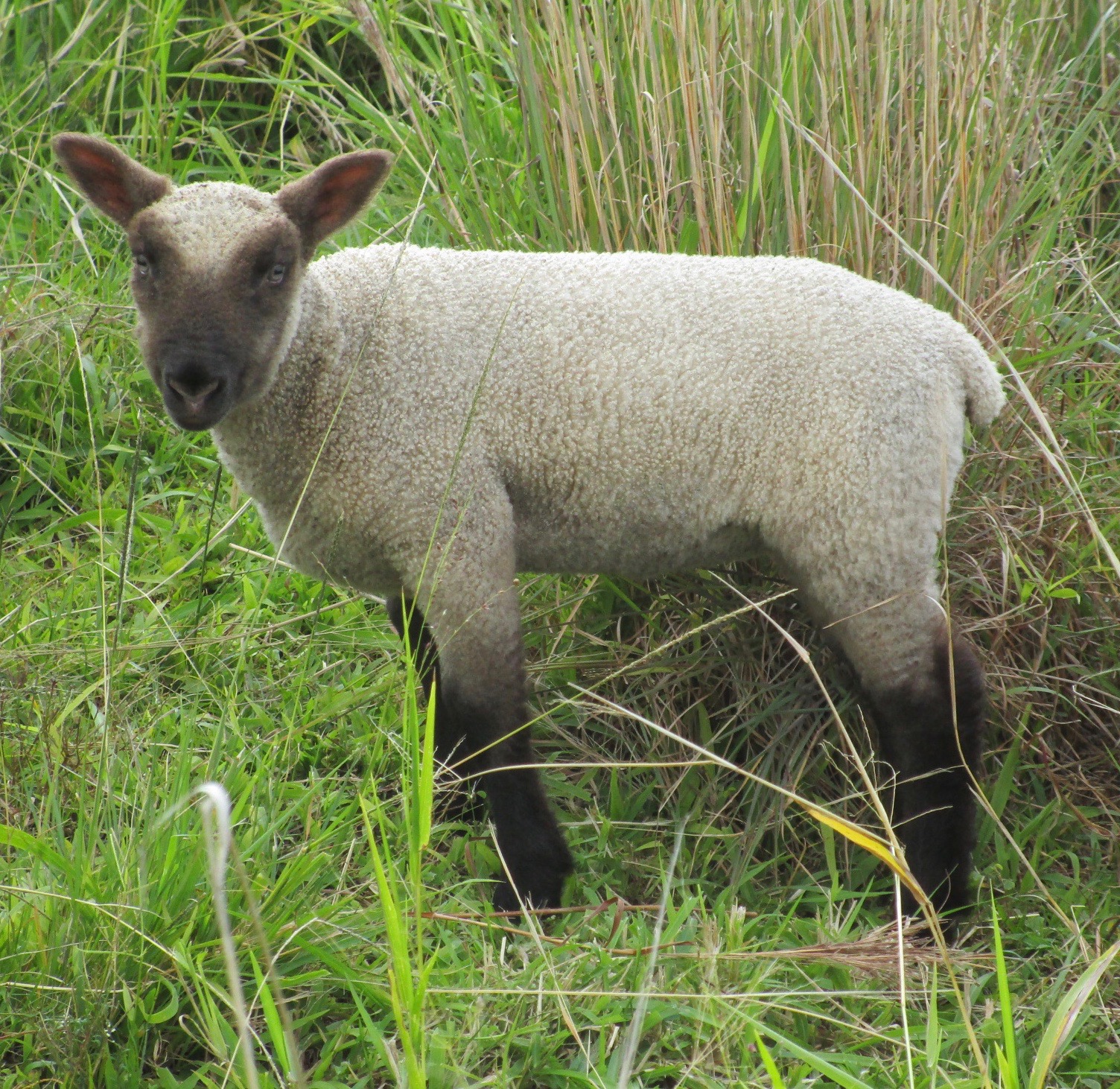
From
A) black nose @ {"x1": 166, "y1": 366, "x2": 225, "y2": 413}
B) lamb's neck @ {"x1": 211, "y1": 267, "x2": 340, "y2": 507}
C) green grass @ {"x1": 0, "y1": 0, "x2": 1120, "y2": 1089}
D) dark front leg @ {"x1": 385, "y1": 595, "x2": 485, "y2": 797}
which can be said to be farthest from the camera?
dark front leg @ {"x1": 385, "y1": 595, "x2": 485, "y2": 797}

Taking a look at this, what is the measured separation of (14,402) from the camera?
175 inches

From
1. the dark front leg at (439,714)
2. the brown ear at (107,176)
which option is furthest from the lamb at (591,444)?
the dark front leg at (439,714)

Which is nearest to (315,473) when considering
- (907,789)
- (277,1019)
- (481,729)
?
(481,729)

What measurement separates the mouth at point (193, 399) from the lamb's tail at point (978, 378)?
1632 millimetres

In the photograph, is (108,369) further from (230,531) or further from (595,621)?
(595,621)

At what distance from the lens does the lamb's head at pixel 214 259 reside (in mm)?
2666

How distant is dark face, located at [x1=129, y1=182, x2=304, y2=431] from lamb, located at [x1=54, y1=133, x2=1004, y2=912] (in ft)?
0.07

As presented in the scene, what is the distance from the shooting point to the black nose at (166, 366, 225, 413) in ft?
8.68

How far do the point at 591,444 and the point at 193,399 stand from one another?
875mm

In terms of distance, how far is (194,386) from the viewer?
2670 millimetres

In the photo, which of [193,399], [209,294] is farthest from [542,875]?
[209,294]

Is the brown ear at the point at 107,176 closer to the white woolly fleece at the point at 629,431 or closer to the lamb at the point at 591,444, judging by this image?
the lamb at the point at 591,444

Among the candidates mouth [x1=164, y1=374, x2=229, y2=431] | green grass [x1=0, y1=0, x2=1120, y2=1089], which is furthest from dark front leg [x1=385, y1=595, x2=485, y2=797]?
mouth [x1=164, y1=374, x2=229, y2=431]

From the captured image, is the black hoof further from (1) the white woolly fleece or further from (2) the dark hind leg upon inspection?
(1) the white woolly fleece
